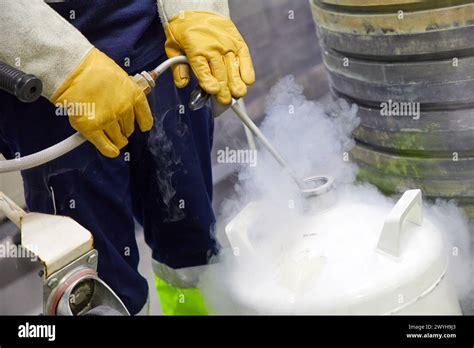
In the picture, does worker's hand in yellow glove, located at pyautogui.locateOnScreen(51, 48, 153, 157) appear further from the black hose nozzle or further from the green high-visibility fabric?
the green high-visibility fabric

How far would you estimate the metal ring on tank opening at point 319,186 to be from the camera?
114cm

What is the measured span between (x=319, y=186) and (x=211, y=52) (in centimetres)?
32

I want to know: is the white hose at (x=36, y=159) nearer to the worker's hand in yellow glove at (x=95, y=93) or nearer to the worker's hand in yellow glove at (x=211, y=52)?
the worker's hand in yellow glove at (x=95, y=93)

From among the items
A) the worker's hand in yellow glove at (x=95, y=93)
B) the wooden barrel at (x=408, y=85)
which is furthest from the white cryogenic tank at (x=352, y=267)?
the worker's hand in yellow glove at (x=95, y=93)

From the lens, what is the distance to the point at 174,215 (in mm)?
1402

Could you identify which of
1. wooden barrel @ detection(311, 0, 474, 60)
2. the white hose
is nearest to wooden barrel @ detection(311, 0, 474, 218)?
wooden barrel @ detection(311, 0, 474, 60)

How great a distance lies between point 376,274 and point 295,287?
0.44 ft

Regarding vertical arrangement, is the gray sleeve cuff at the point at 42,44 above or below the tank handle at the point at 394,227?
above

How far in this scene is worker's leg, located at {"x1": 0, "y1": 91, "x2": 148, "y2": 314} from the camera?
1160 mm

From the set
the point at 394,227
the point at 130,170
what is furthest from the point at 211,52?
the point at 394,227

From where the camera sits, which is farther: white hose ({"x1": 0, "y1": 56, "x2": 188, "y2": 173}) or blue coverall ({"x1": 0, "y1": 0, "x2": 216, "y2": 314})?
blue coverall ({"x1": 0, "y1": 0, "x2": 216, "y2": 314})

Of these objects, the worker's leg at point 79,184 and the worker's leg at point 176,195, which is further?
the worker's leg at point 176,195
